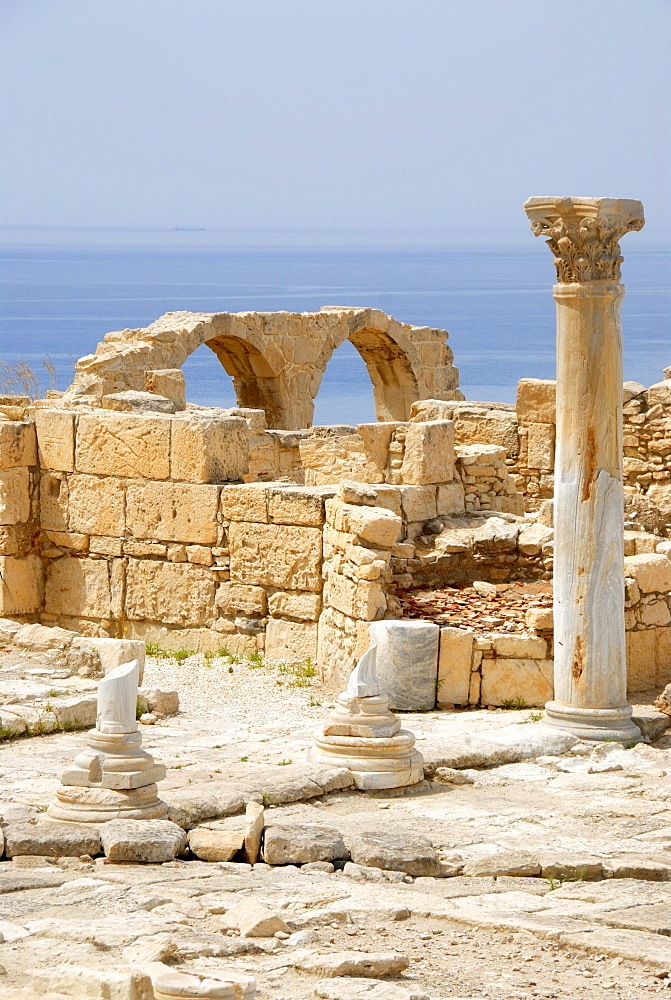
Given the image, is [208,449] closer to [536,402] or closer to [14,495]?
[14,495]

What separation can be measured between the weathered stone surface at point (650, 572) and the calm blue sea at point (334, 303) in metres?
21.2

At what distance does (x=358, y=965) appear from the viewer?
5438mm

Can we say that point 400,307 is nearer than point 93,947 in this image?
No

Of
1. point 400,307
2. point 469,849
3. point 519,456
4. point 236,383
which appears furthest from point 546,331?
point 469,849

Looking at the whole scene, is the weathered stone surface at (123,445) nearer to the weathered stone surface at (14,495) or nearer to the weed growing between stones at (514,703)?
the weathered stone surface at (14,495)

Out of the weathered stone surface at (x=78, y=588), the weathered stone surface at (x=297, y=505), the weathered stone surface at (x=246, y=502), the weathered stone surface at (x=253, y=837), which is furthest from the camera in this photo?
the weathered stone surface at (x=78, y=588)

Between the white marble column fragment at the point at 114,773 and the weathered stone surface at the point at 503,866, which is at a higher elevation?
the white marble column fragment at the point at 114,773

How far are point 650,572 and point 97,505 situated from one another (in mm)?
5047

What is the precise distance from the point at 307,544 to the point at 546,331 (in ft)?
262

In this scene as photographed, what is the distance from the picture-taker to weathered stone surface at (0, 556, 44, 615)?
13.8 metres

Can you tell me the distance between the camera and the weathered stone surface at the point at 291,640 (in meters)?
12.4

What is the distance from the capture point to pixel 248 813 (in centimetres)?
745

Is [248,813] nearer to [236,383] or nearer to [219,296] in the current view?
[236,383]

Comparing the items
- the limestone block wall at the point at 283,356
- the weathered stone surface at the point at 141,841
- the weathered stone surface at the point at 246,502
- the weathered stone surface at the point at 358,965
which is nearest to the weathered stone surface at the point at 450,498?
the weathered stone surface at the point at 246,502
